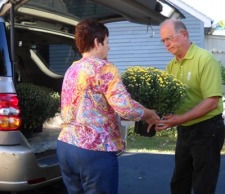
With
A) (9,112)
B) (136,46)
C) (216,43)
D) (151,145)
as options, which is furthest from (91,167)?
(216,43)

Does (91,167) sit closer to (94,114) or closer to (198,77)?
(94,114)

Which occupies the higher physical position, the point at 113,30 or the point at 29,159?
the point at 113,30

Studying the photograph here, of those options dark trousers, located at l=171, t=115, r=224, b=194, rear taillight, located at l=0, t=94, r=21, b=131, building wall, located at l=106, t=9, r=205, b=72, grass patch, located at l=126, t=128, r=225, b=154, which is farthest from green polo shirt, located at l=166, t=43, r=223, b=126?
building wall, located at l=106, t=9, r=205, b=72

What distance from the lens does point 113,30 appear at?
47.4ft

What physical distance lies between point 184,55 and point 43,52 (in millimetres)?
3197

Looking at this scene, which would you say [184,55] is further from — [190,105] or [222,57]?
[222,57]

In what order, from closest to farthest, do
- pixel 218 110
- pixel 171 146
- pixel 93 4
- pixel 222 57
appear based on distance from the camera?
pixel 218 110 < pixel 93 4 < pixel 171 146 < pixel 222 57

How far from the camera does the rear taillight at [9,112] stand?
367 centimetres

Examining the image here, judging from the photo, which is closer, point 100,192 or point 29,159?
point 100,192

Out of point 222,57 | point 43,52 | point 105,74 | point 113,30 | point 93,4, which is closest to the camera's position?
point 105,74

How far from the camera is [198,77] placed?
3314 millimetres

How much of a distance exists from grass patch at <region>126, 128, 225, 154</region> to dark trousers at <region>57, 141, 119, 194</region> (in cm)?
489

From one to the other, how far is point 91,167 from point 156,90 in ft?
3.10

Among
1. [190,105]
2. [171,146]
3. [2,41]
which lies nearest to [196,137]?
[190,105]
